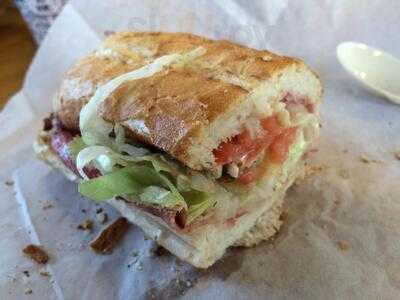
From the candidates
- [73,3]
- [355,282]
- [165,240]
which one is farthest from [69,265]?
[73,3]

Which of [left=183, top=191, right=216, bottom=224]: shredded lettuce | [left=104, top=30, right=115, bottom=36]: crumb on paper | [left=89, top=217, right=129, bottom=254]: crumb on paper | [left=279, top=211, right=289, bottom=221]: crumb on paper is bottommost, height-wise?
[left=89, top=217, right=129, bottom=254]: crumb on paper

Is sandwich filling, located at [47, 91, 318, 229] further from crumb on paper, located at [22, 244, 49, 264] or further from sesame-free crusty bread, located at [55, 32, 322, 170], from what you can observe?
crumb on paper, located at [22, 244, 49, 264]

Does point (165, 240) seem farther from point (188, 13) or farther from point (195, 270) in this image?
point (188, 13)

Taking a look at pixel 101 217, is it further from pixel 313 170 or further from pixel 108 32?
pixel 108 32

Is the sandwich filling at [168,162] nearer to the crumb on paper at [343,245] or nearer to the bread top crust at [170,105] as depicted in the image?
the bread top crust at [170,105]

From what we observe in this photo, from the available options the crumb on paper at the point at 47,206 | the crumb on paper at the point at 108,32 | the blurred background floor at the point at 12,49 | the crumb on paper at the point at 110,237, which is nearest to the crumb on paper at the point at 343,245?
the crumb on paper at the point at 110,237

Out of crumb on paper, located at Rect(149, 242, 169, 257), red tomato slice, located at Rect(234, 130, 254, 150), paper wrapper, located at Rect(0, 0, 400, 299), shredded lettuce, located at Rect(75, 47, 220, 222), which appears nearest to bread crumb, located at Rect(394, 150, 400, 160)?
paper wrapper, located at Rect(0, 0, 400, 299)

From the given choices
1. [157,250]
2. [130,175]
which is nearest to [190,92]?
[130,175]
